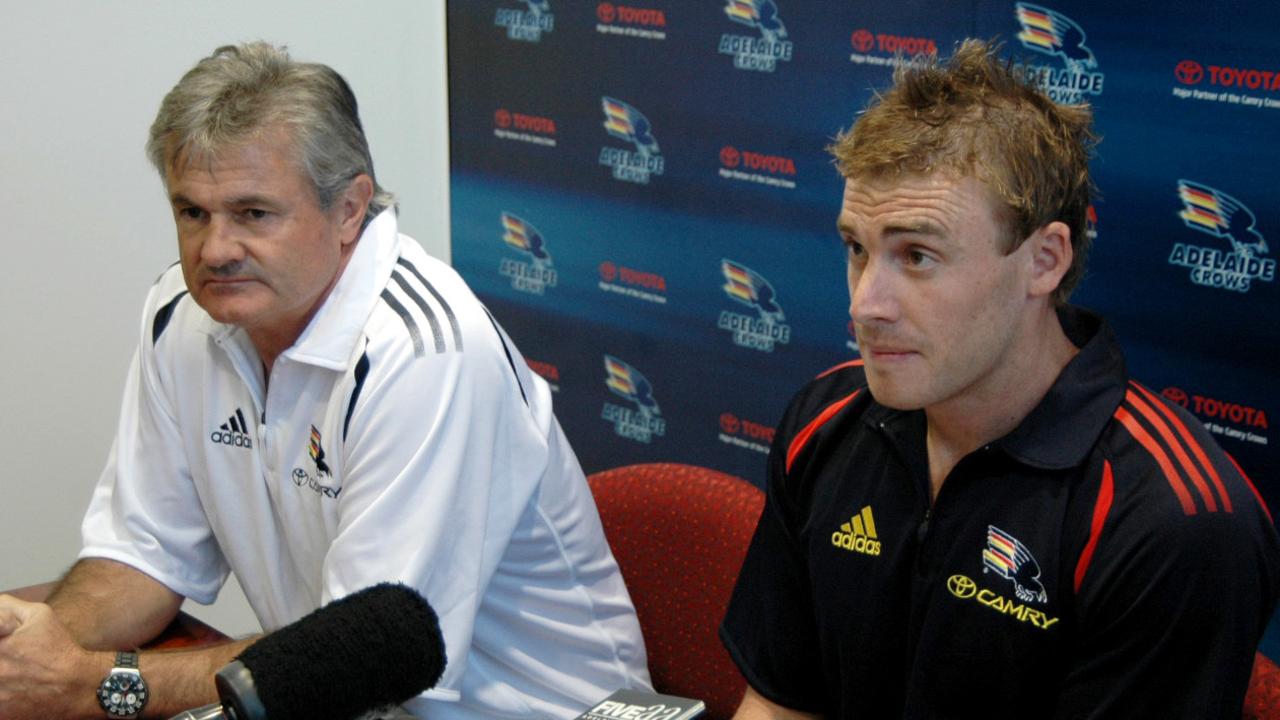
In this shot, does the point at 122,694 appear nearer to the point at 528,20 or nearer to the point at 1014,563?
the point at 1014,563

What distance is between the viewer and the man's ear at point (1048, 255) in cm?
156

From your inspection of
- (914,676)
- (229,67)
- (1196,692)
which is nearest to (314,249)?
(229,67)

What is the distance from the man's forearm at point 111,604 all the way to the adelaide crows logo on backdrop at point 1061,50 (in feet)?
5.88

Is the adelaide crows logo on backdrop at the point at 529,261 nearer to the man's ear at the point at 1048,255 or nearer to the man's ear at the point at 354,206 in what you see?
the man's ear at the point at 354,206

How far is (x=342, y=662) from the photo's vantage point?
118cm

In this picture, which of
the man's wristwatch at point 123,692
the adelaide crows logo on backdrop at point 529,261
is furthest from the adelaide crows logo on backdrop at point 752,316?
the man's wristwatch at point 123,692

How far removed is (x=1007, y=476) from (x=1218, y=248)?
103 centimetres

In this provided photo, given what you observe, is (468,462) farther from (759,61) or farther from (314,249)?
(759,61)

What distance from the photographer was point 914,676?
1601 millimetres

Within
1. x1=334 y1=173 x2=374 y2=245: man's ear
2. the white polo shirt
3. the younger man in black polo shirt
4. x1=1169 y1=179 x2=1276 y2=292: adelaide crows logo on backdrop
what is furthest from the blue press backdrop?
x1=334 y1=173 x2=374 y2=245: man's ear

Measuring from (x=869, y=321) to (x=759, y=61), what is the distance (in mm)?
1675

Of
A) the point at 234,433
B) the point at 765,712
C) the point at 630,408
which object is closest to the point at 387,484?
the point at 234,433

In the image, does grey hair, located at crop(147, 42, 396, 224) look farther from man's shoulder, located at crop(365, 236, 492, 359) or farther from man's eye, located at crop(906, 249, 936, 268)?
man's eye, located at crop(906, 249, 936, 268)

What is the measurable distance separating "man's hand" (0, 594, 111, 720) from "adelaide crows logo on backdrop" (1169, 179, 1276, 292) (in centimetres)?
189
